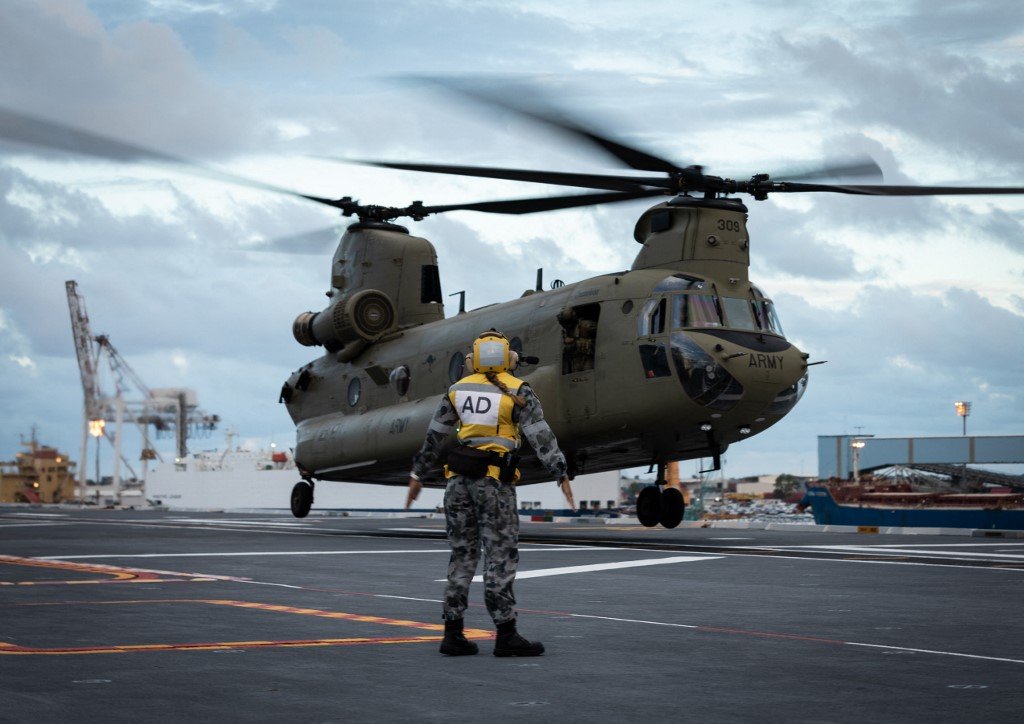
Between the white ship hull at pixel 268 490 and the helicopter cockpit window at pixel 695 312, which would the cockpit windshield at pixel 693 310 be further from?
the white ship hull at pixel 268 490

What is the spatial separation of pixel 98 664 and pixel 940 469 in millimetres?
96958

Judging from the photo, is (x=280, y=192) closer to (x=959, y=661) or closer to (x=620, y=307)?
(x=620, y=307)

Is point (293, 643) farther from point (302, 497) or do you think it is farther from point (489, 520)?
point (302, 497)

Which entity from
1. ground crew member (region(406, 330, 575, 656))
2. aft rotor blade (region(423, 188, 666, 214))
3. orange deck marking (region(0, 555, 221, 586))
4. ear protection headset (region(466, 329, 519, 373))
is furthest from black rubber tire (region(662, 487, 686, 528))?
ear protection headset (region(466, 329, 519, 373))

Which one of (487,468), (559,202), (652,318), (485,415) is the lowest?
(487,468)

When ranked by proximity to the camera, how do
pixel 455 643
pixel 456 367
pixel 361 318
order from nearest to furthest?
pixel 455 643 → pixel 456 367 → pixel 361 318

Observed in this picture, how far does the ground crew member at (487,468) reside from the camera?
8.49m

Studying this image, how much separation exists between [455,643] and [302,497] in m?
26.6

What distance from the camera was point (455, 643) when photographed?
8.11m

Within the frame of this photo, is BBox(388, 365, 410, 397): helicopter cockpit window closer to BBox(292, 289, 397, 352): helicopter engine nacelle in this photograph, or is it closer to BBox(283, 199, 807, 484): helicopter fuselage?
BBox(283, 199, 807, 484): helicopter fuselage

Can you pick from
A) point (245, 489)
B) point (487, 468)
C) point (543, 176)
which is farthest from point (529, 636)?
point (245, 489)

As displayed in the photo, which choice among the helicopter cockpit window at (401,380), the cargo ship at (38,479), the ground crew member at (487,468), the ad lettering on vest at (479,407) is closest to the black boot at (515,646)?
the ground crew member at (487,468)

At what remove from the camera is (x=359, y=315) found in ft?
106

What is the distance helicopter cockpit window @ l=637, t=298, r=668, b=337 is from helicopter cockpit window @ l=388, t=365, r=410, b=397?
8227 millimetres
